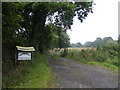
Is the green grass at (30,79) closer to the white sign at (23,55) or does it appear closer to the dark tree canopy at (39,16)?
the white sign at (23,55)

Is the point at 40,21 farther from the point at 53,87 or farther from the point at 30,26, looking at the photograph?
the point at 53,87

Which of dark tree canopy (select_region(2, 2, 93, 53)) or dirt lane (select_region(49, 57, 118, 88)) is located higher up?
dark tree canopy (select_region(2, 2, 93, 53))

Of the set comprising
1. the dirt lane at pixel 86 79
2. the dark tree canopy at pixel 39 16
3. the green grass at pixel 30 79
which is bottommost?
the dirt lane at pixel 86 79

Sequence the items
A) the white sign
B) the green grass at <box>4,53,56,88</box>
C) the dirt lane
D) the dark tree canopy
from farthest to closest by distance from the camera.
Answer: the dark tree canopy, the white sign, the dirt lane, the green grass at <box>4,53,56,88</box>

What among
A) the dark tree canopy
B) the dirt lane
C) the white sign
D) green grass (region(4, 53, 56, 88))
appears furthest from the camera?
the dark tree canopy

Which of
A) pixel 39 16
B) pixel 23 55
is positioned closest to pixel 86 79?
pixel 23 55

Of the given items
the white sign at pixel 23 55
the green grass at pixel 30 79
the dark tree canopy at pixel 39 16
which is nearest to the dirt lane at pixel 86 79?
the green grass at pixel 30 79

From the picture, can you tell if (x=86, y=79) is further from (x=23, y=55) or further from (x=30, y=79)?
(x=23, y=55)

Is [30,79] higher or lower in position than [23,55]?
lower

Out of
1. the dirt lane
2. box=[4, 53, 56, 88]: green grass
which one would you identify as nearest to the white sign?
box=[4, 53, 56, 88]: green grass

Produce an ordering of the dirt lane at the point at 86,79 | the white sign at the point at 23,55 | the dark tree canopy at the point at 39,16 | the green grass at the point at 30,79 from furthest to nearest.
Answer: the dark tree canopy at the point at 39,16 → the white sign at the point at 23,55 → the dirt lane at the point at 86,79 → the green grass at the point at 30,79

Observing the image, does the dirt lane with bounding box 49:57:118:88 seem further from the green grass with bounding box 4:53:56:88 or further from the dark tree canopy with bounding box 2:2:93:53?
the dark tree canopy with bounding box 2:2:93:53

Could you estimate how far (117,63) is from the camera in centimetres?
1162

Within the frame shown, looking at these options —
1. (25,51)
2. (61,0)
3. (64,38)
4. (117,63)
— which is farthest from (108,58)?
(64,38)
